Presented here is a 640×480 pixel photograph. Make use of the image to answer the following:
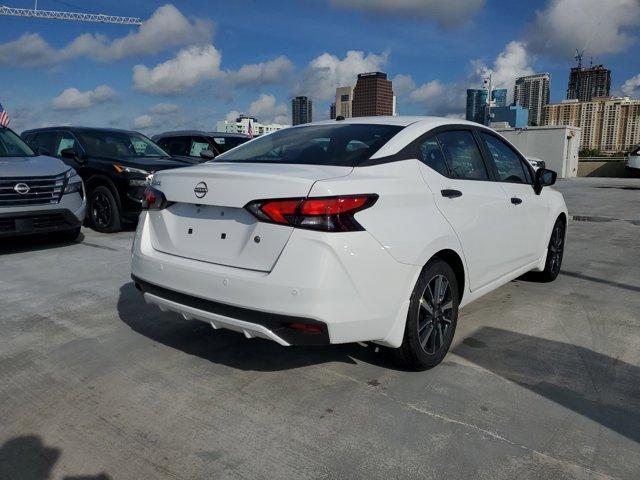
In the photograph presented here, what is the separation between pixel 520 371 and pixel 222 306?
1893mm

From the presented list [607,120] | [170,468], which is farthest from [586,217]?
[607,120]

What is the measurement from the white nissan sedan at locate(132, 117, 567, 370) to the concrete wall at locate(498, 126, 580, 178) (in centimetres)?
2677

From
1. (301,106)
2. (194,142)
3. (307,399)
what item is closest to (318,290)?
(307,399)

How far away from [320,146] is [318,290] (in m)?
1.19

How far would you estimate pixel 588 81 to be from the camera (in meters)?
87.6

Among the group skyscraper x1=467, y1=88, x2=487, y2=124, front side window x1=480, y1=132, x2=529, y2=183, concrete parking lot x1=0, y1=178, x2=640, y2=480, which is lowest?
concrete parking lot x1=0, y1=178, x2=640, y2=480

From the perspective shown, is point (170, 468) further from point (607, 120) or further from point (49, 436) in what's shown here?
point (607, 120)

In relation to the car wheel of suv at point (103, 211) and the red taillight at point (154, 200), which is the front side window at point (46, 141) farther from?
the red taillight at point (154, 200)

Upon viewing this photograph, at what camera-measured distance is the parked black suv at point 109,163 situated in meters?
8.07

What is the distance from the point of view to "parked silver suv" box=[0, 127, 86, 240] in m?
6.34

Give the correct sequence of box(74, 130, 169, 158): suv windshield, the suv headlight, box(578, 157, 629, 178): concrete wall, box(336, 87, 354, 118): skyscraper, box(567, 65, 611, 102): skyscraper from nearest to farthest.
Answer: the suv headlight
box(74, 130, 169, 158): suv windshield
box(336, 87, 354, 118): skyscraper
box(578, 157, 629, 178): concrete wall
box(567, 65, 611, 102): skyscraper

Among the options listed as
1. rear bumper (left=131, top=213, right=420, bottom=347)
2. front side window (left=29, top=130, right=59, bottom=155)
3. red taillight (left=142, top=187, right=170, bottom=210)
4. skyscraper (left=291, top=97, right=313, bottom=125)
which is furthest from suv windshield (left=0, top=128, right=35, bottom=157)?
skyscraper (left=291, top=97, right=313, bottom=125)

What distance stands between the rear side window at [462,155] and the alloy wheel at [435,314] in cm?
79

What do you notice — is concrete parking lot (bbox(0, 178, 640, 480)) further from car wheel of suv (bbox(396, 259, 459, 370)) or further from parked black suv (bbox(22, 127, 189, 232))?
parked black suv (bbox(22, 127, 189, 232))
